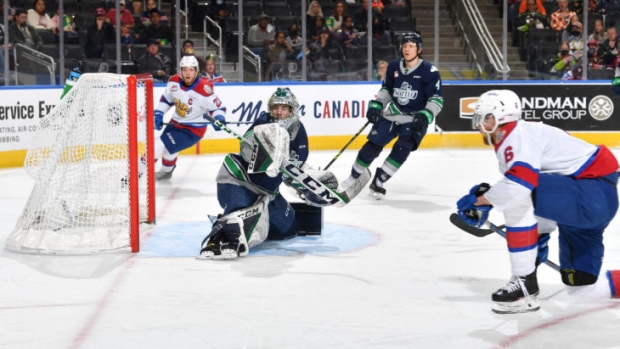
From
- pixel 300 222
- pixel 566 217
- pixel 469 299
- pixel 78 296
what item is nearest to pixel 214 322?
pixel 78 296

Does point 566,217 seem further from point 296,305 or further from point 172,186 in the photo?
point 172,186

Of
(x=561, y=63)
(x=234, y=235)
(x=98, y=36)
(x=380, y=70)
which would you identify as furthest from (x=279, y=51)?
(x=234, y=235)

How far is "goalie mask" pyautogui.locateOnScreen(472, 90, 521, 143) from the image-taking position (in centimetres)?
357

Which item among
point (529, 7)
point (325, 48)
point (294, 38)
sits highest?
point (529, 7)

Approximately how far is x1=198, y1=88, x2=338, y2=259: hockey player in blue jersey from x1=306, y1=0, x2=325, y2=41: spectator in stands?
5.61 meters

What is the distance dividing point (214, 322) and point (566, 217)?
4.35 feet

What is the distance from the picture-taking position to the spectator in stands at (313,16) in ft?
34.7

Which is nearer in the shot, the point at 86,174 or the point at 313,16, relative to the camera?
the point at 86,174

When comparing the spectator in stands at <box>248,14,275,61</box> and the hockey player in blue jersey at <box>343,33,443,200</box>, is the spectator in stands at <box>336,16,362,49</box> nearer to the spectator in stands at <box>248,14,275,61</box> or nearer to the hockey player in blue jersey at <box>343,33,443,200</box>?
the spectator in stands at <box>248,14,275,61</box>

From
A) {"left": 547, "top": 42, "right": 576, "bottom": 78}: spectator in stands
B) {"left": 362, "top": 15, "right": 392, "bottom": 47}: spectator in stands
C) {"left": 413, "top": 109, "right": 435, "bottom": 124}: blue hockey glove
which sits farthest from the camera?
{"left": 547, "top": 42, "right": 576, "bottom": 78}: spectator in stands

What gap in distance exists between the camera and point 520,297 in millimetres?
3697

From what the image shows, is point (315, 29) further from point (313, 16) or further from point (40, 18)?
point (40, 18)

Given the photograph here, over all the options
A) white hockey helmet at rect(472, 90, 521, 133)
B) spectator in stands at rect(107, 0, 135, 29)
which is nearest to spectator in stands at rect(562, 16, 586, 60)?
spectator in stands at rect(107, 0, 135, 29)

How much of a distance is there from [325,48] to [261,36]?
27.7 inches
